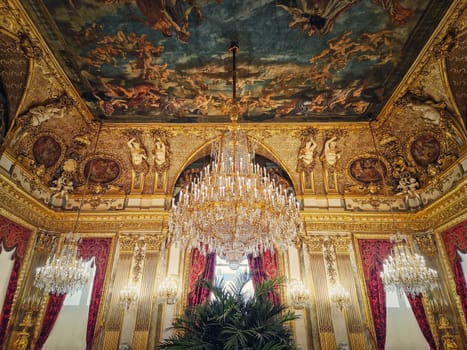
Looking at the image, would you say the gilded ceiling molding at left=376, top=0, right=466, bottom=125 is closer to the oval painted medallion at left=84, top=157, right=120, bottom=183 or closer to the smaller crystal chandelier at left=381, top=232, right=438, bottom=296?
the smaller crystal chandelier at left=381, top=232, right=438, bottom=296

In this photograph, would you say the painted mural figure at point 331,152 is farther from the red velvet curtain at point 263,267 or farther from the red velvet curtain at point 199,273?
the red velvet curtain at point 199,273

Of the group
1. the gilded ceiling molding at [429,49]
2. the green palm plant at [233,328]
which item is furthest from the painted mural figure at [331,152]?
the green palm plant at [233,328]

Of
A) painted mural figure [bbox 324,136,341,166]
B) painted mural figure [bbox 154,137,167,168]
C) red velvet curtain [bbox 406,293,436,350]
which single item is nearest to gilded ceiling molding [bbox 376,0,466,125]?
painted mural figure [bbox 324,136,341,166]

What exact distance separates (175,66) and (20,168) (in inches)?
184

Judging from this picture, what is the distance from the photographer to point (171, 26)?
5816mm

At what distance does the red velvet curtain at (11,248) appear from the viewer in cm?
689

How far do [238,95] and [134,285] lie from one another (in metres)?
5.60

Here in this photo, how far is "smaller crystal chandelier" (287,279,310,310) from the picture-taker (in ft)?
24.3

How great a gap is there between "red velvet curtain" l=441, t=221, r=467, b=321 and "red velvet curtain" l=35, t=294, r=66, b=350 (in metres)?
9.71

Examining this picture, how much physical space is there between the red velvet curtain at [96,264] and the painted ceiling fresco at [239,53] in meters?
3.56

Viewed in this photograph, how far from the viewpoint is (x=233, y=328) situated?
13.2 ft

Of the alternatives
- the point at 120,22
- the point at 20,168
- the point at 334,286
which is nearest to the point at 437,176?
the point at 334,286

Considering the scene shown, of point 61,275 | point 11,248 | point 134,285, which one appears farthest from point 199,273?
point 11,248

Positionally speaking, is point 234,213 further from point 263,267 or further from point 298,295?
point 263,267
